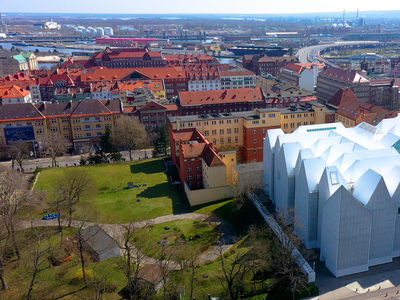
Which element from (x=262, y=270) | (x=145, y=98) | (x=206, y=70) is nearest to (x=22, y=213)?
(x=262, y=270)

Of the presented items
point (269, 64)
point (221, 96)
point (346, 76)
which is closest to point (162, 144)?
point (221, 96)

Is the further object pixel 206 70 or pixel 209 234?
pixel 206 70

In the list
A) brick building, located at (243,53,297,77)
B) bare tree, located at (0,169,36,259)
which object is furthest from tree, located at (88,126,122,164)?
brick building, located at (243,53,297,77)

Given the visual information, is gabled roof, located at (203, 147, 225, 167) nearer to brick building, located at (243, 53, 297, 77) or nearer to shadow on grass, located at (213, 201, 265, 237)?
shadow on grass, located at (213, 201, 265, 237)

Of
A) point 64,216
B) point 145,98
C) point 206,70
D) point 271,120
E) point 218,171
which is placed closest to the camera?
point 64,216

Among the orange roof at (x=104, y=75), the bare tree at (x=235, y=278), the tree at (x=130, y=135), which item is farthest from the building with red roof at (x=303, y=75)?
the bare tree at (x=235, y=278)

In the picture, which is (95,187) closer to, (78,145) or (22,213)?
(22,213)

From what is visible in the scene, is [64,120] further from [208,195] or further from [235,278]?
[235,278]
